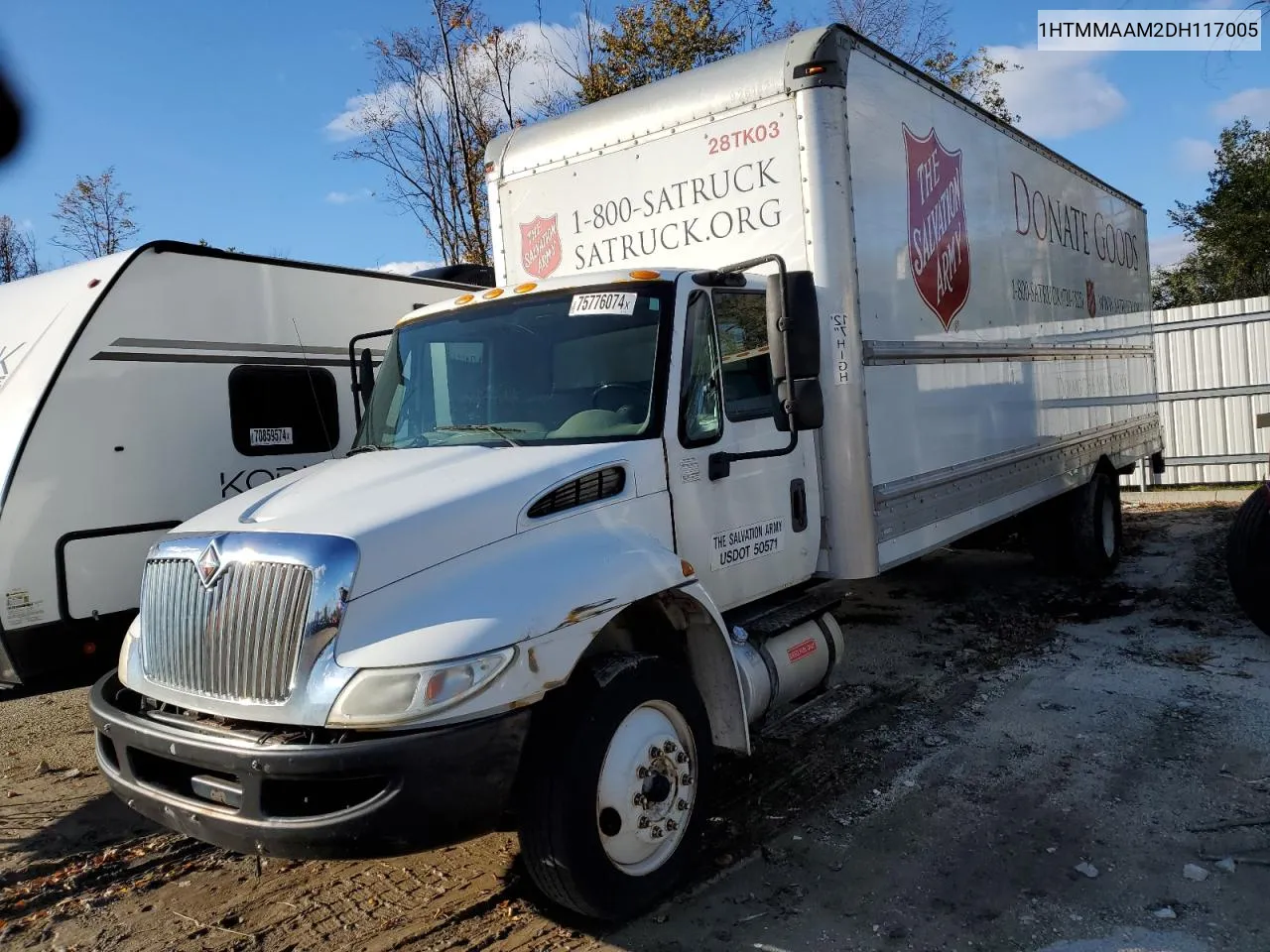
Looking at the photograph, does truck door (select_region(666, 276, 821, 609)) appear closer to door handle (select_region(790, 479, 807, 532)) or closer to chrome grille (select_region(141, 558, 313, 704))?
door handle (select_region(790, 479, 807, 532))

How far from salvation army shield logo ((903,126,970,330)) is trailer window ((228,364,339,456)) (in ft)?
13.2

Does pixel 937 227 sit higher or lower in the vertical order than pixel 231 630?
higher

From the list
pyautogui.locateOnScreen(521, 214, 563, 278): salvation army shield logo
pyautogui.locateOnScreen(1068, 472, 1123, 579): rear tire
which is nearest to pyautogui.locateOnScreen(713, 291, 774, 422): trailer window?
pyautogui.locateOnScreen(521, 214, 563, 278): salvation army shield logo

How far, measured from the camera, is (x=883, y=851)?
399 centimetres

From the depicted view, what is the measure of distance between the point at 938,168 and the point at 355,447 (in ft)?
13.3

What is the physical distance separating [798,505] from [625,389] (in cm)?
125

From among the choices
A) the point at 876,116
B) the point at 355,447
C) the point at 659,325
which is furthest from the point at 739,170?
the point at 355,447

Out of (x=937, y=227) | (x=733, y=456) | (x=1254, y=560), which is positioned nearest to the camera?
(x=733, y=456)

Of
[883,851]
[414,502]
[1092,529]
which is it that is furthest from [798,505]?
[1092,529]

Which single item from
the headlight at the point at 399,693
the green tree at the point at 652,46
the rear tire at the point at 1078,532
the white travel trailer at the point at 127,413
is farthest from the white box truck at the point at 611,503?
the green tree at the point at 652,46

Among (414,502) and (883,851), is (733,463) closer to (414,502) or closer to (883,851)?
(414,502)

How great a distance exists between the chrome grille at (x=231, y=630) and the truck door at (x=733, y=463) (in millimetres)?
1600

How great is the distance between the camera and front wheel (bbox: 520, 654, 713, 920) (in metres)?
3.14

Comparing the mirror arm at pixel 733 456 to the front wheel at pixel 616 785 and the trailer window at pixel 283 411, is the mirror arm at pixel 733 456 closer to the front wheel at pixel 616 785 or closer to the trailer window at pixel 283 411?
the front wheel at pixel 616 785
